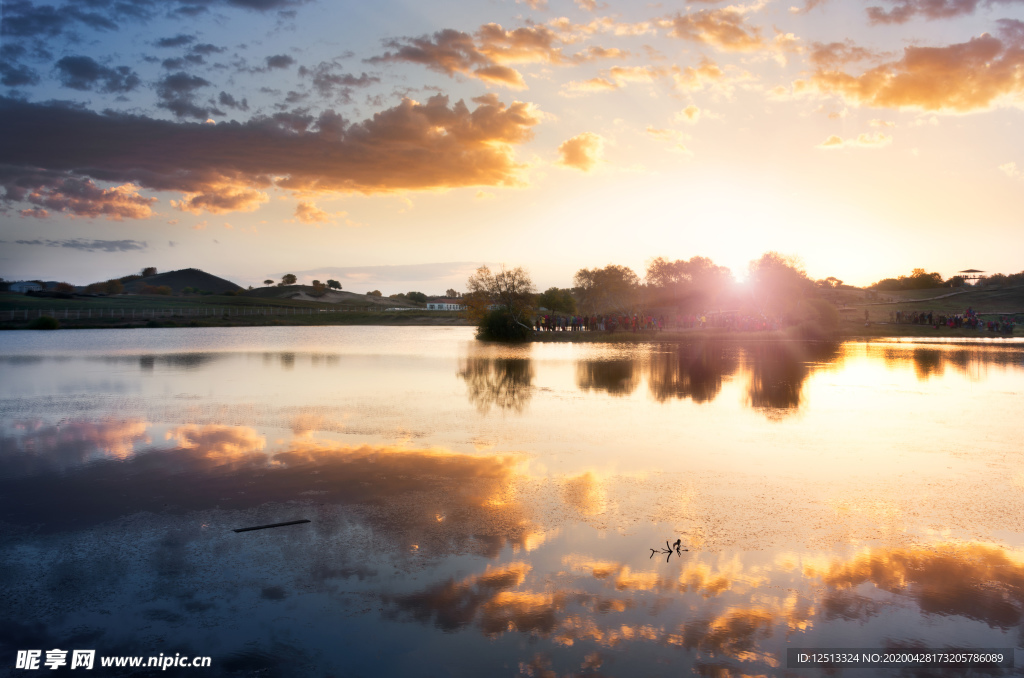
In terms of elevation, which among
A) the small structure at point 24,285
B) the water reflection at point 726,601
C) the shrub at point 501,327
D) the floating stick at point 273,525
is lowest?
the water reflection at point 726,601

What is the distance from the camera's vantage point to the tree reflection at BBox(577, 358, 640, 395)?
2241 cm

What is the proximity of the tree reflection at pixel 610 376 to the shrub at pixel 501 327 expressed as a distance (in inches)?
1124

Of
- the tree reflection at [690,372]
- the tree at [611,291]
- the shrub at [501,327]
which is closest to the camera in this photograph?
the tree reflection at [690,372]

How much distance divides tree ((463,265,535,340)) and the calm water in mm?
45663

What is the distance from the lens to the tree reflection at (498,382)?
19.0m

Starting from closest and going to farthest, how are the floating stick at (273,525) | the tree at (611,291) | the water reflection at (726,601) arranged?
1. the water reflection at (726,601)
2. the floating stick at (273,525)
3. the tree at (611,291)

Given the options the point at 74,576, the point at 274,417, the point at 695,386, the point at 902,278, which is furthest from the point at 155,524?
the point at 902,278

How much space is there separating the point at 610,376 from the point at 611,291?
4326 inches

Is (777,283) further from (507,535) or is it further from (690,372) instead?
(507,535)

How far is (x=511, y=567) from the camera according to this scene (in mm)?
6773

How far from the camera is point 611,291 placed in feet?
440

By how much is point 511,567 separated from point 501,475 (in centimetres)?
376

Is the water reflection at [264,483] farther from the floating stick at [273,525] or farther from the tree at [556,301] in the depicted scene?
the tree at [556,301]

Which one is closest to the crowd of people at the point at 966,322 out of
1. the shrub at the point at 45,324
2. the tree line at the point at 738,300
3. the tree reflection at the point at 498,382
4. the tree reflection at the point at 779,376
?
the tree line at the point at 738,300
